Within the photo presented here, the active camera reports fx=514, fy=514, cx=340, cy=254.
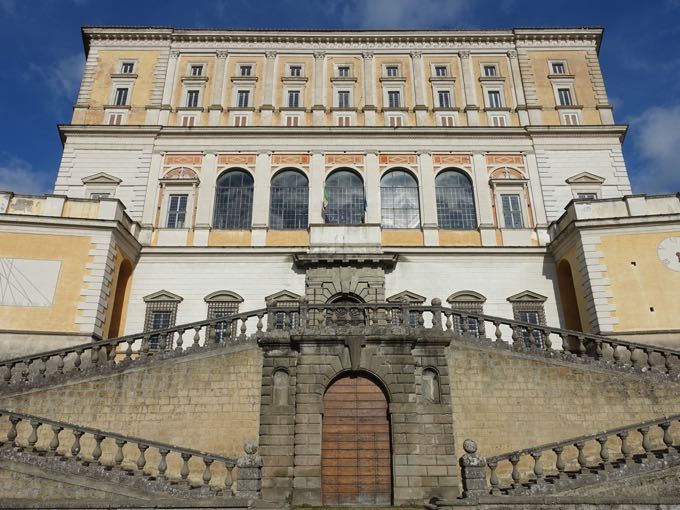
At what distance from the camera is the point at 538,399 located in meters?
12.6

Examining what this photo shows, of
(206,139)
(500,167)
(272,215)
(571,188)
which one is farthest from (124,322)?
(571,188)

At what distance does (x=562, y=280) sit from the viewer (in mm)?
19797

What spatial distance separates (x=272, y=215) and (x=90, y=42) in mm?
13095

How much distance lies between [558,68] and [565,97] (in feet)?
6.00

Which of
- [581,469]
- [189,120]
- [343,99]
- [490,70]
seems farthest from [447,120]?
[581,469]

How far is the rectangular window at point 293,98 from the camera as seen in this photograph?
23.7 metres

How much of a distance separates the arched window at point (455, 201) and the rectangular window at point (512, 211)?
125 cm

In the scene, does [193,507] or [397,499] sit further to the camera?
[397,499]

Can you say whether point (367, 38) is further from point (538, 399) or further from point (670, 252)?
point (538, 399)

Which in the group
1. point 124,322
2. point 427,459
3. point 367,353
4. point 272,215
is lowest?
point 427,459

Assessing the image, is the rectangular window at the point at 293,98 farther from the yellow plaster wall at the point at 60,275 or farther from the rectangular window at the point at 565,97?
the rectangular window at the point at 565,97

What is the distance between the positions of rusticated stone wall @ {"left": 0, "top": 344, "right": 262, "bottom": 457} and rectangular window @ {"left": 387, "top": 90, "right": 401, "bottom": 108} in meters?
15.3

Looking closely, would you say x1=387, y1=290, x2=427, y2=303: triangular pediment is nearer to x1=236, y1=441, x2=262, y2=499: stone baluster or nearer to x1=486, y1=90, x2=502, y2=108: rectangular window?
x1=236, y1=441, x2=262, y2=499: stone baluster

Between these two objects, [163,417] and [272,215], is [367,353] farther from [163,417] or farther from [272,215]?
[272,215]
